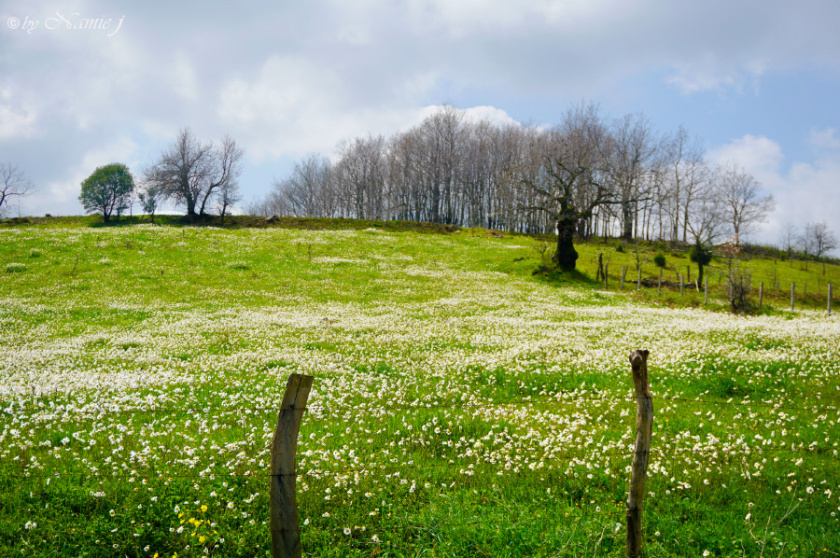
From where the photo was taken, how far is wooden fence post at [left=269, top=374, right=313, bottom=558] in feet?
15.9

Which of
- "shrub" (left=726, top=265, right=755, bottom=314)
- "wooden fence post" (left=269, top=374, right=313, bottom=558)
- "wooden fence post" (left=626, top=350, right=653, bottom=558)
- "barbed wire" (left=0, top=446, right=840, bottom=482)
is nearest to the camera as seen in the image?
"wooden fence post" (left=269, top=374, right=313, bottom=558)

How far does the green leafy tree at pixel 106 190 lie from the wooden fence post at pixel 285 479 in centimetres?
9953

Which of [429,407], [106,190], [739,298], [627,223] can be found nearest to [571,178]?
[739,298]

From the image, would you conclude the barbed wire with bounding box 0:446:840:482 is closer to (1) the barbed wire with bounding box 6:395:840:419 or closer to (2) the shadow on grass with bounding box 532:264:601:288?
(1) the barbed wire with bounding box 6:395:840:419

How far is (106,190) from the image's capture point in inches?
3519

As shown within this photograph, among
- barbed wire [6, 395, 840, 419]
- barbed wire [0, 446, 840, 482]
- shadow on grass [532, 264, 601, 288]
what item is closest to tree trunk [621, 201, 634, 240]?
shadow on grass [532, 264, 601, 288]

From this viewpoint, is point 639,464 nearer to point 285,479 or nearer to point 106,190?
point 285,479

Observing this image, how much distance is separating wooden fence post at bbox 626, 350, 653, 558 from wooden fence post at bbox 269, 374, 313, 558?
3.50 meters

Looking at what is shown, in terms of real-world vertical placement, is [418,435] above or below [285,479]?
below

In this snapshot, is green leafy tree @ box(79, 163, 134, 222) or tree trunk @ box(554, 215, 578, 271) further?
green leafy tree @ box(79, 163, 134, 222)

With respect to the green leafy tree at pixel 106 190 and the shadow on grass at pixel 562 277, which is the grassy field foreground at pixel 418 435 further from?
the green leafy tree at pixel 106 190

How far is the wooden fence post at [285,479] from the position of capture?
4.84 metres

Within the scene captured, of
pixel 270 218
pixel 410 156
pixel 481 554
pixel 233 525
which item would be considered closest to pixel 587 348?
pixel 481 554

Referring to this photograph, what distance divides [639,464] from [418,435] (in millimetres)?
4652
